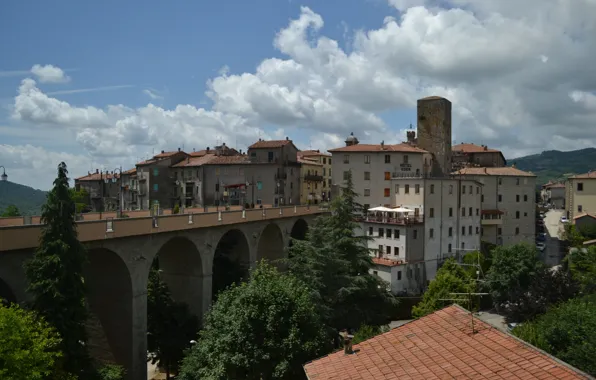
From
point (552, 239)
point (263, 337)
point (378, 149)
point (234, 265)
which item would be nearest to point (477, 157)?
point (552, 239)

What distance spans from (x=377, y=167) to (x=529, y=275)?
21845mm

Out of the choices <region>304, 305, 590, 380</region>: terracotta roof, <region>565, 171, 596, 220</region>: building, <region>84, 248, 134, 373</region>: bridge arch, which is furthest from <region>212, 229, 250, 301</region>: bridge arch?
<region>565, 171, 596, 220</region>: building

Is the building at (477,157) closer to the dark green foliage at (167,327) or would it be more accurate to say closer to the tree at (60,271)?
the dark green foliage at (167,327)

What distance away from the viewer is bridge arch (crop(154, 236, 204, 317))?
110 ft

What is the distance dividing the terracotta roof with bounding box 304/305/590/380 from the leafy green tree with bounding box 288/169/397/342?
11206mm

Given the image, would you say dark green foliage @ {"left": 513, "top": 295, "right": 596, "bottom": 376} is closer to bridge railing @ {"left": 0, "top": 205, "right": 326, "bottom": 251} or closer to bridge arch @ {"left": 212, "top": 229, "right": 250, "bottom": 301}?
bridge railing @ {"left": 0, "top": 205, "right": 326, "bottom": 251}

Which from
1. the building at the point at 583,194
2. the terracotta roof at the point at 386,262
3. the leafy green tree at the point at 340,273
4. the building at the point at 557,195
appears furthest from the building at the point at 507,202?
the building at the point at 557,195

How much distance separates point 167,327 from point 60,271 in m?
15.6

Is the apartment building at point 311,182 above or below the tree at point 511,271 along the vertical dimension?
above

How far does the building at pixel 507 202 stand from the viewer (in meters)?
63.7

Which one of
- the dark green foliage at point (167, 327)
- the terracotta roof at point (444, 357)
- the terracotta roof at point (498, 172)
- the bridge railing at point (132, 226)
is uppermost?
the terracotta roof at point (498, 172)

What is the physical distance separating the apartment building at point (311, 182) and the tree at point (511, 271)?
35.8 meters

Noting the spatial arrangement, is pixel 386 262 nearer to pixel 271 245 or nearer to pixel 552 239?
pixel 271 245

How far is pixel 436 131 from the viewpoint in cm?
6450
